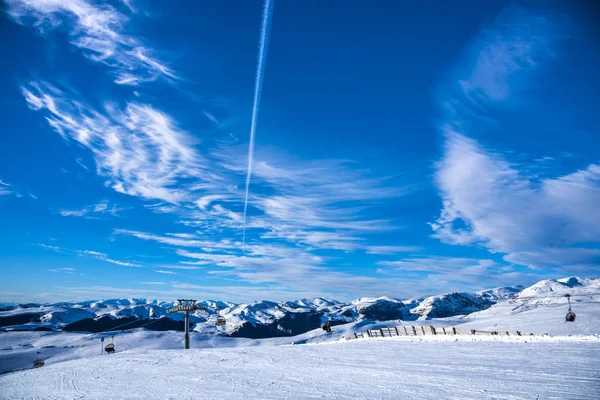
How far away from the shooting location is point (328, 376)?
51.0ft

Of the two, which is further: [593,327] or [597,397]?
[593,327]

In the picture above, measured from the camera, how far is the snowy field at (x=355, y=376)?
38.9ft

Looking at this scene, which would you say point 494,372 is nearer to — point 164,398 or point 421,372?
point 421,372

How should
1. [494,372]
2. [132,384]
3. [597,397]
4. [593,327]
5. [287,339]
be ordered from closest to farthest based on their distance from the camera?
1. [597,397]
2. [494,372]
3. [132,384]
4. [593,327]
5. [287,339]

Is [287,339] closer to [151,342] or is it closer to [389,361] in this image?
[151,342]

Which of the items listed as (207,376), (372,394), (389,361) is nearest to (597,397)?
(372,394)

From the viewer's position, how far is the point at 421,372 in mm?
15445

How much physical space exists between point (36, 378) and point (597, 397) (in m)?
27.3

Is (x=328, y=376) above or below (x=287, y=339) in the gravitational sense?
above

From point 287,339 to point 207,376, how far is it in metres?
97.5

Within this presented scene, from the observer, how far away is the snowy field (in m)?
11.9

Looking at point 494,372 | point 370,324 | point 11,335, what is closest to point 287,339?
point 370,324

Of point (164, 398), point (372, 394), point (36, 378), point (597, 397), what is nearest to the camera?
point (597, 397)

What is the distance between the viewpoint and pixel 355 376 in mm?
15312
